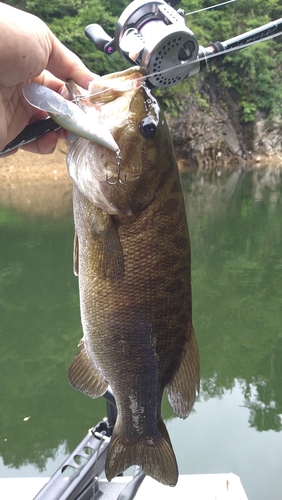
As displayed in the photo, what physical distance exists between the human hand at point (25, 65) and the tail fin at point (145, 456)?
1102 millimetres

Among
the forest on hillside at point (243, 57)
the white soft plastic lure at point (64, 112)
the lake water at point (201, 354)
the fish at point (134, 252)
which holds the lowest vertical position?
the lake water at point (201, 354)

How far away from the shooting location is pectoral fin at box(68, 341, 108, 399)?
1.39m

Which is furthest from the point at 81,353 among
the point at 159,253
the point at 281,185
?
the point at 281,185

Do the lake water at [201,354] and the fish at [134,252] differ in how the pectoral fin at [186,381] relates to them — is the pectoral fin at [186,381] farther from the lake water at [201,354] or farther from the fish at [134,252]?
the lake water at [201,354]

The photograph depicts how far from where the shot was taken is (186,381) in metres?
1.36

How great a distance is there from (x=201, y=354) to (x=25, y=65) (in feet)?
14.2

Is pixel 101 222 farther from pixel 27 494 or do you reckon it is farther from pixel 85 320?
pixel 27 494

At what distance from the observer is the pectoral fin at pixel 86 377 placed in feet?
4.58

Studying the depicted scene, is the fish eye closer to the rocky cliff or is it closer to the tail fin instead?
the tail fin

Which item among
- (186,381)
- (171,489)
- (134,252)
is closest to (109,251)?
(134,252)

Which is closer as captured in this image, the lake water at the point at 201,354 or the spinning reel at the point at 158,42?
the spinning reel at the point at 158,42

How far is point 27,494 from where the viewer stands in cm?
219

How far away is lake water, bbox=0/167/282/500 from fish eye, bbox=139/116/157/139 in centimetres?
285

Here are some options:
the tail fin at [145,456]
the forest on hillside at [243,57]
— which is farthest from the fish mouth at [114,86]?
the forest on hillside at [243,57]
